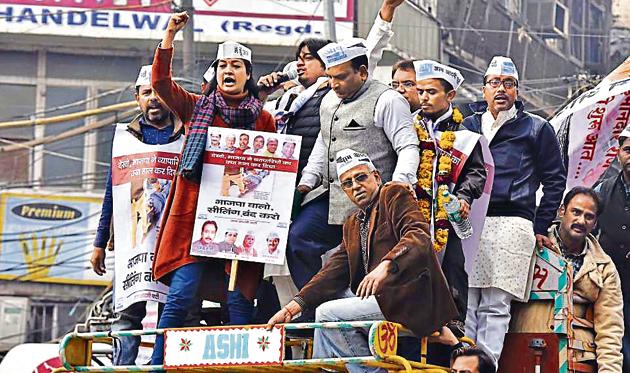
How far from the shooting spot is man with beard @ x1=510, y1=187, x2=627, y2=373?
799 cm

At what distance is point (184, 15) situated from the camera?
7809mm

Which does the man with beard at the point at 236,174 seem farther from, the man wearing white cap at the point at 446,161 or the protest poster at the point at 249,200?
the man wearing white cap at the point at 446,161

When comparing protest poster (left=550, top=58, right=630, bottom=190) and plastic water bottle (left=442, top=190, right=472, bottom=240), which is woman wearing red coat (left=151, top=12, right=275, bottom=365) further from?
protest poster (left=550, top=58, right=630, bottom=190)

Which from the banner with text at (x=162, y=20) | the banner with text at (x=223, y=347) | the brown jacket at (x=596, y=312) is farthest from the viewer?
the banner with text at (x=162, y=20)

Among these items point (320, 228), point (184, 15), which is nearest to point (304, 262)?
point (320, 228)

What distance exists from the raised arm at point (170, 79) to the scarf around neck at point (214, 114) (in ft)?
0.49

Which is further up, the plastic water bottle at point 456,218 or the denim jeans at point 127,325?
the plastic water bottle at point 456,218

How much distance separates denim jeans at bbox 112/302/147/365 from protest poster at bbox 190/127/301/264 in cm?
86

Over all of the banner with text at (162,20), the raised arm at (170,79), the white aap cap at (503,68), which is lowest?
the raised arm at (170,79)

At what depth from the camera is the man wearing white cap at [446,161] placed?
7.71m

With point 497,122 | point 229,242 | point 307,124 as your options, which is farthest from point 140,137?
point 497,122

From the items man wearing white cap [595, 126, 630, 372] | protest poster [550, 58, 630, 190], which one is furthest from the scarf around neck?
protest poster [550, 58, 630, 190]

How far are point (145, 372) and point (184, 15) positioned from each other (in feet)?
6.38

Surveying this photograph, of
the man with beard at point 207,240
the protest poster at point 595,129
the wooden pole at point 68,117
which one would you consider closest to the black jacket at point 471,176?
the man with beard at point 207,240
